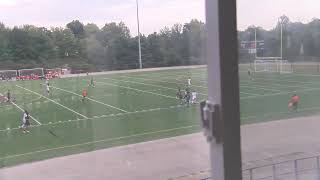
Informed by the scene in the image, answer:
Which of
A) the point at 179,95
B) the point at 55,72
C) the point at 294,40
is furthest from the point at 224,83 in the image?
the point at 179,95

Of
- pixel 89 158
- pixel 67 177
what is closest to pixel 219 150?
pixel 67 177

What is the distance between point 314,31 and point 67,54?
120 centimetres

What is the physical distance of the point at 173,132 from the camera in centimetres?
617

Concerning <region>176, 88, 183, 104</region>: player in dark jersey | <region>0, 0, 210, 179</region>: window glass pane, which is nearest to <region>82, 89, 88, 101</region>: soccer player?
<region>0, 0, 210, 179</region>: window glass pane

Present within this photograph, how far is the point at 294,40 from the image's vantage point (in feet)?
5.67

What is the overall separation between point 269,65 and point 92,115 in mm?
6689

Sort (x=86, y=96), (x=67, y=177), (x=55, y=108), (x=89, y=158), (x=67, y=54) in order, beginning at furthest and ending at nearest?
(x=86, y=96) → (x=55, y=108) → (x=89, y=158) → (x=67, y=177) → (x=67, y=54)

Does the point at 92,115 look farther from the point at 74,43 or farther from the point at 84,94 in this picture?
the point at 74,43

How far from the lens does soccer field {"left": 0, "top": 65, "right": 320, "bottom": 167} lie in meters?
5.57

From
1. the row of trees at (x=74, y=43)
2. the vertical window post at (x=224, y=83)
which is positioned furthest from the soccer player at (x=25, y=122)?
the vertical window post at (x=224, y=83)

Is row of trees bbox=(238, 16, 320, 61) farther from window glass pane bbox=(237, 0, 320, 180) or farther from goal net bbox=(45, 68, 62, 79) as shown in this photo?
goal net bbox=(45, 68, 62, 79)

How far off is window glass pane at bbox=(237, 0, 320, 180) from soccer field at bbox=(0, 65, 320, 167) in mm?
1147

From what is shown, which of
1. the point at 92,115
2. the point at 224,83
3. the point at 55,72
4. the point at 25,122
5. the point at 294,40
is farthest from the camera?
the point at 92,115

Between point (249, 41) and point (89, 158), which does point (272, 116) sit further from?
point (89, 158)
